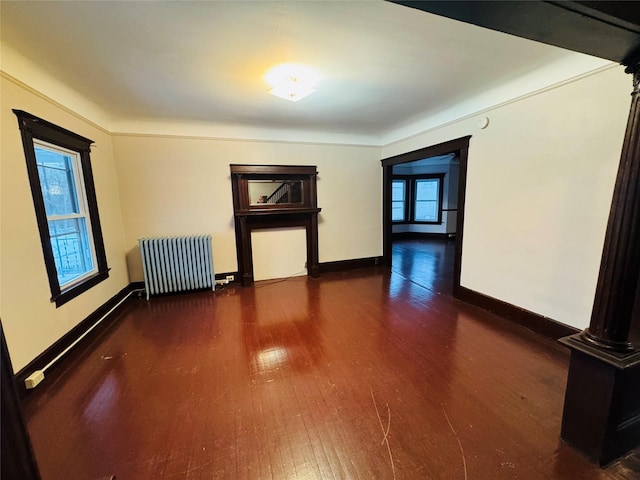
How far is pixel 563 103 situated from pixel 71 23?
3716 millimetres

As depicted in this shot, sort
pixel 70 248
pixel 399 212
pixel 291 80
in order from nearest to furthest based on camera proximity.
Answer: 1. pixel 291 80
2. pixel 70 248
3. pixel 399 212

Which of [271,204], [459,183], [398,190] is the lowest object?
[271,204]

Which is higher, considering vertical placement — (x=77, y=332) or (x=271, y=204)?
(x=271, y=204)

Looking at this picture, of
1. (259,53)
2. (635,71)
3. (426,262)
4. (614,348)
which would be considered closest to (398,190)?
(426,262)

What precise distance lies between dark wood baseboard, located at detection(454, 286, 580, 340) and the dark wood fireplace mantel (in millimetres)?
2336

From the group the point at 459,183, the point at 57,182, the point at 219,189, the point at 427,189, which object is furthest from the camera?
the point at 427,189

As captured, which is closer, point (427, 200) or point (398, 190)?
point (427, 200)

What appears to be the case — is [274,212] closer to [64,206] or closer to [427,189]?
[64,206]

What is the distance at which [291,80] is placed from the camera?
7.95 feet

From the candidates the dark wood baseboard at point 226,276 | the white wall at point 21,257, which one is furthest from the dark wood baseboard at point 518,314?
the white wall at point 21,257

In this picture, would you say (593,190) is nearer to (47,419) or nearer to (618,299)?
(618,299)

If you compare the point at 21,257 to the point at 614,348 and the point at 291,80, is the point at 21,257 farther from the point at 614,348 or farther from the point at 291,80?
the point at 614,348

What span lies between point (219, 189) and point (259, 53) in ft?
7.93

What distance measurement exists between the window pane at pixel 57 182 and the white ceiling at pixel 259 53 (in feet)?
2.33
